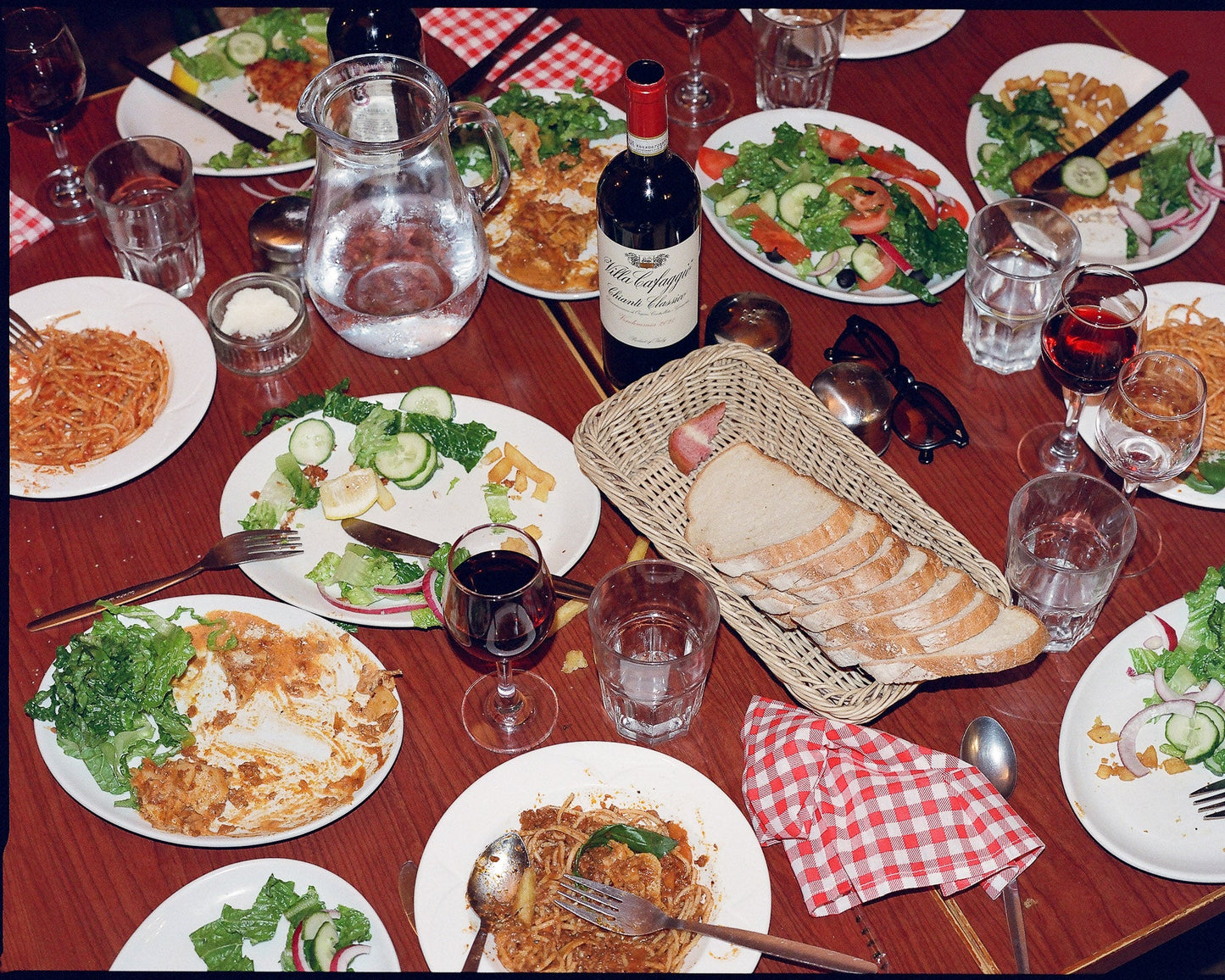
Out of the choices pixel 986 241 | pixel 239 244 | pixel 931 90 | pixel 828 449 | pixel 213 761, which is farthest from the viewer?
pixel 931 90

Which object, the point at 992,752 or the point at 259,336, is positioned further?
the point at 259,336

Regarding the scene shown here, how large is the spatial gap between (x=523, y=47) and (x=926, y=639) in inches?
77.3

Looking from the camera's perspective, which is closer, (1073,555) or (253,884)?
(253,884)

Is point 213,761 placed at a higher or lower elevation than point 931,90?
lower

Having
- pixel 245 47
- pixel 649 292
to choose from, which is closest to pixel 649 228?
pixel 649 292

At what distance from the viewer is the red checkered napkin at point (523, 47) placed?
2.99m

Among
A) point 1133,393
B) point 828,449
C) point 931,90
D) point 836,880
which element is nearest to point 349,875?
point 836,880

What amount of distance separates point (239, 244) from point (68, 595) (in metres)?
0.94

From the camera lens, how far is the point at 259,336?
7.99 feet

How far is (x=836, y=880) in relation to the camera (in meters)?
1.78

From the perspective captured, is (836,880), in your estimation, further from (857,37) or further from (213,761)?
(857,37)

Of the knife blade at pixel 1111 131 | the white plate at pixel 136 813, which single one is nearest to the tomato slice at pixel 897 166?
the knife blade at pixel 1111 131

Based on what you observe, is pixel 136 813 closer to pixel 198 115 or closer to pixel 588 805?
pixel 588 805

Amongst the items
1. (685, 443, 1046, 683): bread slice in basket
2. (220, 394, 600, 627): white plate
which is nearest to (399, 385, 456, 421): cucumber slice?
(220, 394, 600, 627): white plate
